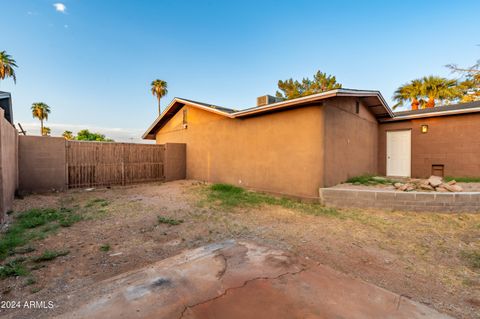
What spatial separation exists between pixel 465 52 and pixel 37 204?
1726 cm

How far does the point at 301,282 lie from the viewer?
7.46ft

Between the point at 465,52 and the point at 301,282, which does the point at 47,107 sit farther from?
the point at 465,52

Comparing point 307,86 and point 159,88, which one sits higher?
point 159,88

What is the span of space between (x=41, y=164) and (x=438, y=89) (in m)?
25.2

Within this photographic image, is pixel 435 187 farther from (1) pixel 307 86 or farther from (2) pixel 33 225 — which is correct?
(1) pixel 307 86

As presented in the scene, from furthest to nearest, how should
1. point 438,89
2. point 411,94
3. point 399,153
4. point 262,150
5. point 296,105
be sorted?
point 411,94 → point 438,89 → point 399,153 → point 262,150 → point 296,105

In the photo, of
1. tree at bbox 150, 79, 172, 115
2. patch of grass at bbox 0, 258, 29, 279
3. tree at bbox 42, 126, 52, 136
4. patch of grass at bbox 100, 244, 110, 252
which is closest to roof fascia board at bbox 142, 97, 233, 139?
patch of grass at bbox 100, 244, 110, 252

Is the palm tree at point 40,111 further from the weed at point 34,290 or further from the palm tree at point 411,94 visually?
the palm tree at point 411,94

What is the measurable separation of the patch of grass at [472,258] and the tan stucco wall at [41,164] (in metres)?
11.5

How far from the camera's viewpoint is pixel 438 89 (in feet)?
52.5

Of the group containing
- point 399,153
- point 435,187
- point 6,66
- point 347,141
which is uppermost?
point 6,66

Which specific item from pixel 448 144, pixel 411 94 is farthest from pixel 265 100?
pixel 411 94

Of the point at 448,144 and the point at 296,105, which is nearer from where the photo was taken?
the point at 296,105

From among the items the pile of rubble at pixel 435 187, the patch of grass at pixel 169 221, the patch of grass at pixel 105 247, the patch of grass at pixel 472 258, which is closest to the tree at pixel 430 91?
the pile of rubble at pixel 435 187
